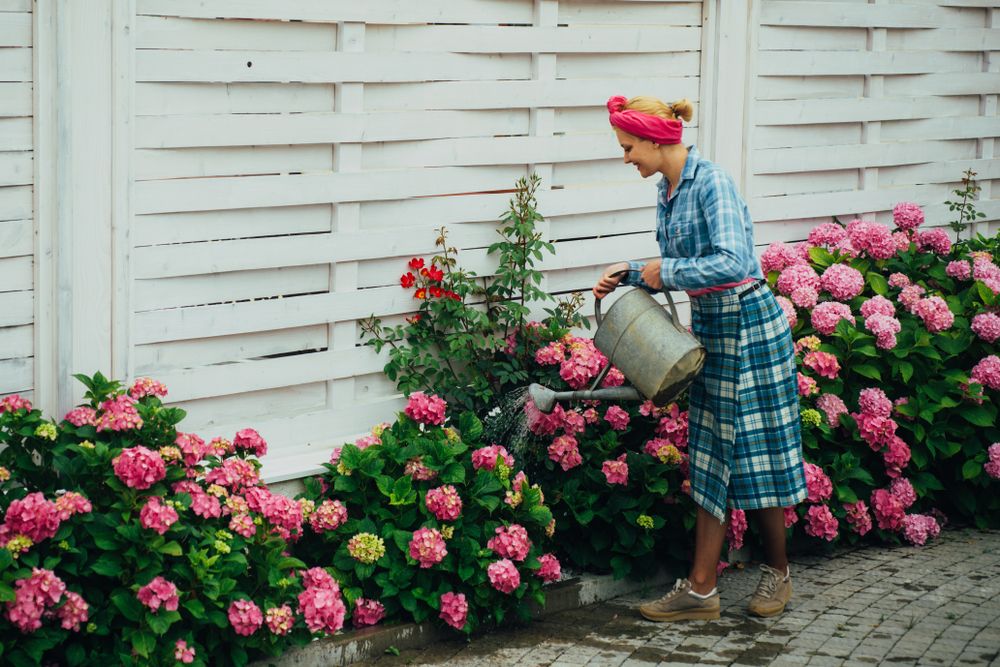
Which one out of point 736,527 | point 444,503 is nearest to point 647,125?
point 444,503

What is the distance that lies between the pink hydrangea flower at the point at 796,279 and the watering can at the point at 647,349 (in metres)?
1.52

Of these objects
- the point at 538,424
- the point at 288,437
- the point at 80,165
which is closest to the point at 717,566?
the point at 538,424

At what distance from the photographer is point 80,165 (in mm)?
4660

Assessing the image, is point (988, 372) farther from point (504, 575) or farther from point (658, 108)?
point (504, 575)

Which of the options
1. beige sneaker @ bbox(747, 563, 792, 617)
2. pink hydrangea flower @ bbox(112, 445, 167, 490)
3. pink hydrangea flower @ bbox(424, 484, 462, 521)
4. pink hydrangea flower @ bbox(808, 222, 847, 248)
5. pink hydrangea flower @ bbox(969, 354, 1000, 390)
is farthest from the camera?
pink hydrangea flower @ bbox(808, 222, 847, 248)

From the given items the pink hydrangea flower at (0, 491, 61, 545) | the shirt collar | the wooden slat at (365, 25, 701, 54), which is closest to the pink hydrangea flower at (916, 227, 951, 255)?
the wooden slat at (365, 25, 701, 54)

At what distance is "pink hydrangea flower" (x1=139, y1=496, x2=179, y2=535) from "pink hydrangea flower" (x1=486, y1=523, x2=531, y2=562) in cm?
122

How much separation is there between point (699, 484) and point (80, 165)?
98.3 inches

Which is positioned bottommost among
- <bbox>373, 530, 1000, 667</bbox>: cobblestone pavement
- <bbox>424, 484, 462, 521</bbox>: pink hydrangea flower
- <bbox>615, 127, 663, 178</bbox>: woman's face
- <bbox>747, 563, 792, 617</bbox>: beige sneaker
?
<bbox>373, 530, 1000, 667</bbox>: cobblestone pavement

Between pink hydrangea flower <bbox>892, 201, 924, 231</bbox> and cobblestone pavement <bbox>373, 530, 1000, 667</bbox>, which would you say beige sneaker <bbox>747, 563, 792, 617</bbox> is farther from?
pink hydrangea flower <bbox>892, 201, 924, 231</bbox>

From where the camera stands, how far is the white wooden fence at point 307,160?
15.3ft

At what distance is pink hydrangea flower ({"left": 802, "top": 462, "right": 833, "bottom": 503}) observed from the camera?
5.77 m

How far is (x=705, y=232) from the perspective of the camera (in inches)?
195

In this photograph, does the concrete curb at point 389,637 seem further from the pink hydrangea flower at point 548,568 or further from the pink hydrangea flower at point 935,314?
the pink hydrangea flower at point 935,314
